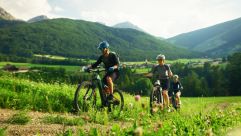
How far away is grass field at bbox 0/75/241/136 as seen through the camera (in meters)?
7.01

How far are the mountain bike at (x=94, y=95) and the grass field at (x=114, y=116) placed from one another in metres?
0.36

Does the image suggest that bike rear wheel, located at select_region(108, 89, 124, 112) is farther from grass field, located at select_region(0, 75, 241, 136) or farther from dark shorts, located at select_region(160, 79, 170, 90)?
dark shorts, located at select_region(160, 79, 170, 90)

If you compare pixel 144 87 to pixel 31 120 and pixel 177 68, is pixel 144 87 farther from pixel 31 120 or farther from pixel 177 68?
pixel 31 120

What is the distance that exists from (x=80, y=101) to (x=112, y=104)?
1097 mm

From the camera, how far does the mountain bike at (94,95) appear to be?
11758 millimetres

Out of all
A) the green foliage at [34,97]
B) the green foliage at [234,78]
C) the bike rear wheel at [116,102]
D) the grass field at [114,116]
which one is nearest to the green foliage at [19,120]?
the grass field at [114,116]

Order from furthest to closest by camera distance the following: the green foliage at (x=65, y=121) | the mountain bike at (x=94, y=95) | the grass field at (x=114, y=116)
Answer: the mountain bike at (x=94, y=95) → the green foliage at (x=65, y=121) → the grass field at (x=114, y=116)

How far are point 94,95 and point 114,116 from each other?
1.04 meters

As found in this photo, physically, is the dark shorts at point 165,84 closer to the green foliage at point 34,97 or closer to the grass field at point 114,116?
the grass field at point 114,116

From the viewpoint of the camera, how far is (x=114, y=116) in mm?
11570

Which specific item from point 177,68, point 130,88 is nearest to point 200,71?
point 177,68

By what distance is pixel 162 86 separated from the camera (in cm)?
1419

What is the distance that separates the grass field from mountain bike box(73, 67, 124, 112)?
1.19ft

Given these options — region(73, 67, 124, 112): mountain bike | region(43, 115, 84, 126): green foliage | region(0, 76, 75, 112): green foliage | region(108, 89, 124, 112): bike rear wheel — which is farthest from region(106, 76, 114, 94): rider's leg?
region(43, 115, 84, 126): green foliage
